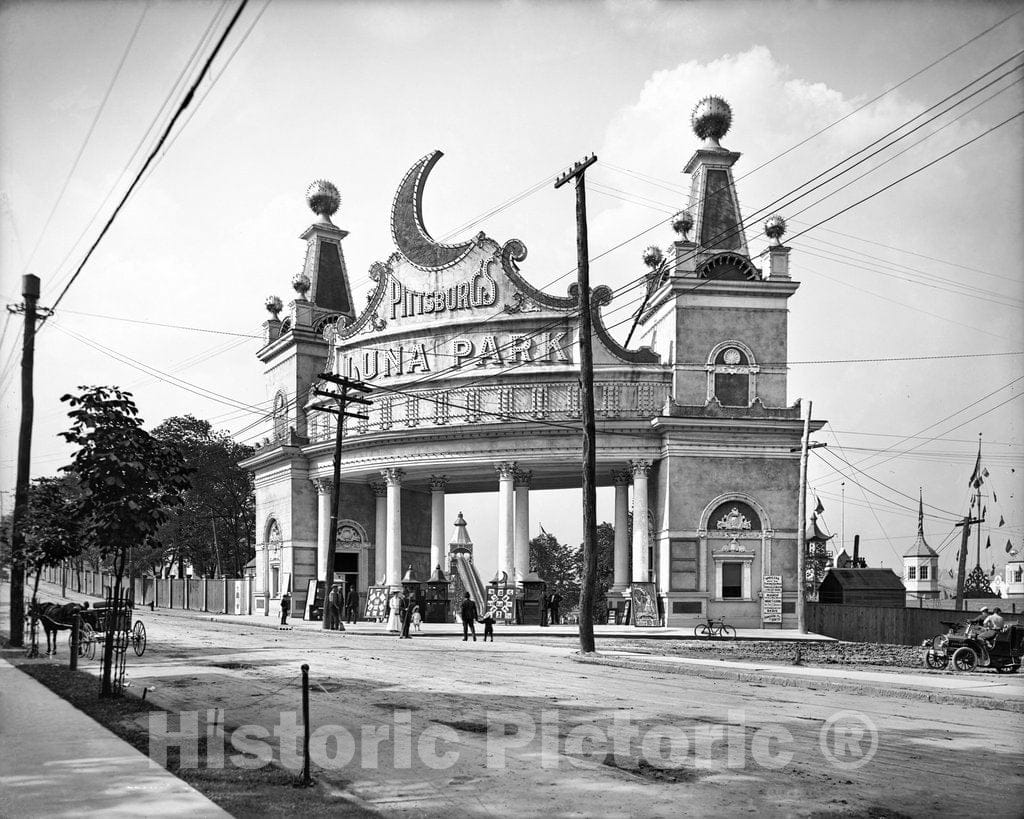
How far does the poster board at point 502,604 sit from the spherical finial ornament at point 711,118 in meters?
22.9

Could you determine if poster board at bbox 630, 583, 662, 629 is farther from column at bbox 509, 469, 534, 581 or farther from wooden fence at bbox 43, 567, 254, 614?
wooden fence at bbox 43, 567, 254, 614

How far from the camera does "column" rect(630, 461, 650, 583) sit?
136ft

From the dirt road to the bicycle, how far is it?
1603 centimetres

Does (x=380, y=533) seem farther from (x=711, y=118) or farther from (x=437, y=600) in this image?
(x=711, y=118)

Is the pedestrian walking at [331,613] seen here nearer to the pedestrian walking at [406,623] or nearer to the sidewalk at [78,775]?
the pedestrian walking at [406,623]

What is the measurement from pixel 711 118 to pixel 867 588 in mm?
22330

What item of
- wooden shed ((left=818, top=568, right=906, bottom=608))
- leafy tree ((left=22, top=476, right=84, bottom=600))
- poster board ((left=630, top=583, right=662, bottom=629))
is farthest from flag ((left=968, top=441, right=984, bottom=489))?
leafy tree ((left=22, top=476, right=84, bottom=600))

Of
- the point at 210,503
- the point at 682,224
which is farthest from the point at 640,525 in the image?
the point at 210,503

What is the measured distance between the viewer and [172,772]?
10.0 m

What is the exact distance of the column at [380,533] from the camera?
5122cm

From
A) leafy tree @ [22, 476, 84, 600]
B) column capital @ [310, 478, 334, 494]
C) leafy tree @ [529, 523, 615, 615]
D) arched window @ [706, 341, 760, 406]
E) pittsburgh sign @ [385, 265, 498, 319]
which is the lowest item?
leafy tree @ [529, 523, 615, 615]

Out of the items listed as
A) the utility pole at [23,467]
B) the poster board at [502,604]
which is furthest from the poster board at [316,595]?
the utility pole at [23,467]

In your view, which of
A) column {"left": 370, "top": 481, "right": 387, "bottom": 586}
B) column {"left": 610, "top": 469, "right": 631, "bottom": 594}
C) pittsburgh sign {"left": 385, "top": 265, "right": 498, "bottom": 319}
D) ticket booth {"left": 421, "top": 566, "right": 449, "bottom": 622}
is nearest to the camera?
ticket booth {"left": 421, "top": 566, "right": 449, "bottom": 622}

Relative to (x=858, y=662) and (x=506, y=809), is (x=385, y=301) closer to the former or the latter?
(x=858, y=662)
